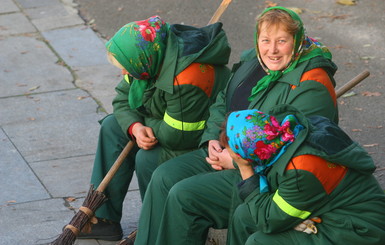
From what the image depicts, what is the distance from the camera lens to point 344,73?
7.43 m

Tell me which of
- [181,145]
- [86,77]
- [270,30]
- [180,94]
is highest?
[270,30]

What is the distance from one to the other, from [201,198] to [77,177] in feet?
6.93

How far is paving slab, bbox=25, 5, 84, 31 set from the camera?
9141mm

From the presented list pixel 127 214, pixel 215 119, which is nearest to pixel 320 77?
pixel 215 119

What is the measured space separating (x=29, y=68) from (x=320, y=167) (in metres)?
5.12

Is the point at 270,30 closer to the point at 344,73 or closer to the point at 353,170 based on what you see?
the point at 353,170

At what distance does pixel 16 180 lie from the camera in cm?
611

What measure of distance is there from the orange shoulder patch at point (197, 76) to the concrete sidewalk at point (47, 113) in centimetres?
127

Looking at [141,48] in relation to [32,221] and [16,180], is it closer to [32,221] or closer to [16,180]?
[32,221]

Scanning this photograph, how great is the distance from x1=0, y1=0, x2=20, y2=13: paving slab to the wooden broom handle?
4.95 meters

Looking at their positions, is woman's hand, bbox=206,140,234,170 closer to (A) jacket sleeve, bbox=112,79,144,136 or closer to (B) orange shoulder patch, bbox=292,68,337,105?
(B) orange shoulder patch, bbox=292,68,337,105

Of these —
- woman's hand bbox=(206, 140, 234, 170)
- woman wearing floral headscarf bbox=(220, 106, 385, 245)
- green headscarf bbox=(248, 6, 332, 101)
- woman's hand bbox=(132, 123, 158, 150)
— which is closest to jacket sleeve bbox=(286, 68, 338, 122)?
green headscarf bbox=(248, 6, 332, 101)

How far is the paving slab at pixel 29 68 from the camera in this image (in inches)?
306

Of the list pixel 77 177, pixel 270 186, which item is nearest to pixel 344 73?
pixel 77 177
